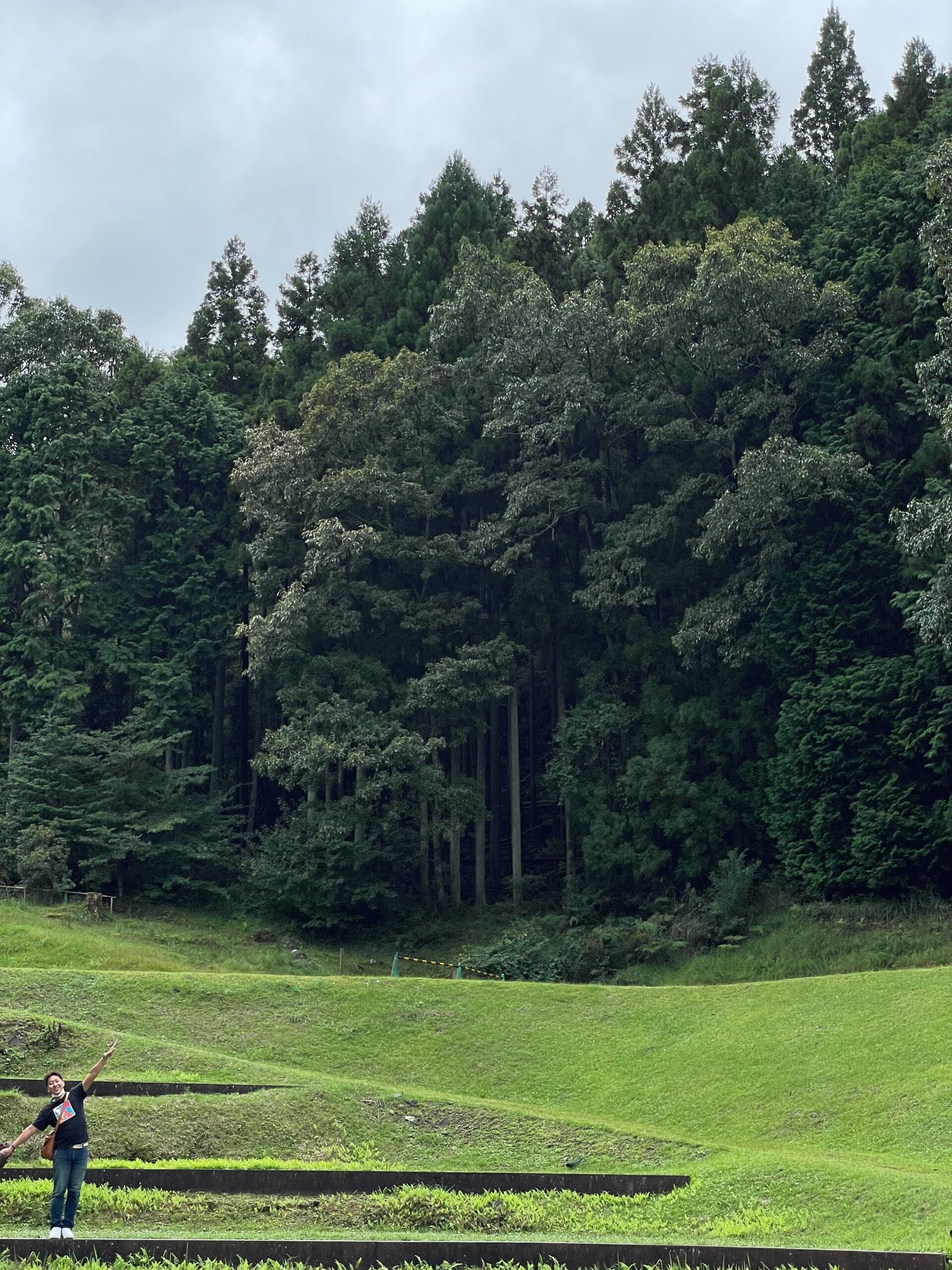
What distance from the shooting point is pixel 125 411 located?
137 feet

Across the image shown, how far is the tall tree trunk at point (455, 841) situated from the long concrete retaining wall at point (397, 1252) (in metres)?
23.7

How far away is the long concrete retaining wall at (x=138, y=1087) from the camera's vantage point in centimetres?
1434

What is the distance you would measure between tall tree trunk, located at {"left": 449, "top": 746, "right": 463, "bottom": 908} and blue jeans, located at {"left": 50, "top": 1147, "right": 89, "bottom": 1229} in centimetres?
2340

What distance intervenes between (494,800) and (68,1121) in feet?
89.8

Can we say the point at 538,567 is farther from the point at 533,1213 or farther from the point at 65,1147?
the point at 65,1147

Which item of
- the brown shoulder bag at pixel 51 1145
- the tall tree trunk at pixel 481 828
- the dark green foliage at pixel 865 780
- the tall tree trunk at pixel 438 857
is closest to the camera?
the brown shoulder bag at pixel 51 1145

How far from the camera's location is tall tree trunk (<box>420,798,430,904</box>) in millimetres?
33375

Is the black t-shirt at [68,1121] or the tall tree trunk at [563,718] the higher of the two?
the tall tree trunk at [563,718]

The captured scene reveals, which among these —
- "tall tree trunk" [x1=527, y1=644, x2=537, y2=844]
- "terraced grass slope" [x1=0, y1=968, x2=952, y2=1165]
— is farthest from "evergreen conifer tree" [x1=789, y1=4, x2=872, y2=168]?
"terraced grass slope" [x1=0, y1=968, x2=952, y2=1165]

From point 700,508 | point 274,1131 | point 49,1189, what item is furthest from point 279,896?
point 49,1189

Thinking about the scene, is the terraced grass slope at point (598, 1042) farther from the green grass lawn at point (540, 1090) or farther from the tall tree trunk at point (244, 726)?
the tall tree trunk at point (244, 726)

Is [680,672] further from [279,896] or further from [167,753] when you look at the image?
[167,753]

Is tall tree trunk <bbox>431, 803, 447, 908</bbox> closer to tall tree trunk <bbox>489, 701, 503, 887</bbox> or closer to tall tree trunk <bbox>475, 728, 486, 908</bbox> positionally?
tall tree trunk <bbox>475, 728, 486, 908</bbox>

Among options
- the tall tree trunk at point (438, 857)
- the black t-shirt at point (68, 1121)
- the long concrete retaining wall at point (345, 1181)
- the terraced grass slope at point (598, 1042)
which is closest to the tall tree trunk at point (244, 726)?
the tall tree trunk at point (438, 857)
